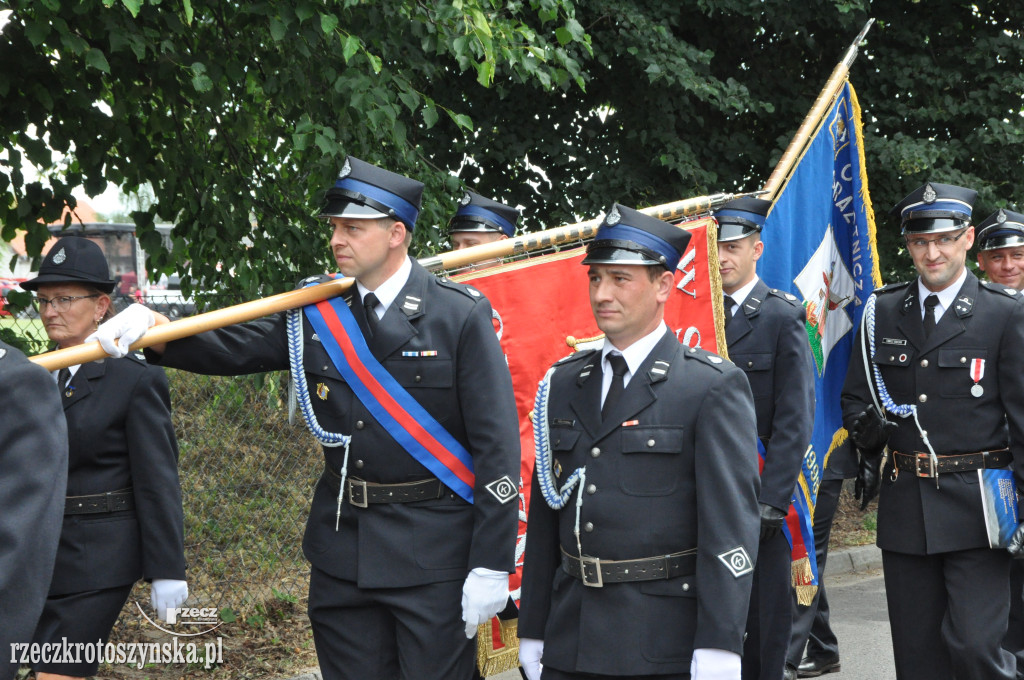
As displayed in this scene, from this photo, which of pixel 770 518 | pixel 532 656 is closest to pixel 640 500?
pixel 532 656

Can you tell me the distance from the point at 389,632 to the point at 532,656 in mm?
683

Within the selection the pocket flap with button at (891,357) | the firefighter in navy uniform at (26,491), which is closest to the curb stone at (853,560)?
the pocket flap with button at (891,357)

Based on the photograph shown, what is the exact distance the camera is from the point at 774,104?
409 inches

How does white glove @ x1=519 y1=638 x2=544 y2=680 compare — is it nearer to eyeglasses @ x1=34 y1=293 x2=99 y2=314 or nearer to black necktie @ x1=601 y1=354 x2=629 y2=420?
black necktie @ x1=601 y1=354 x2=629 y2=420

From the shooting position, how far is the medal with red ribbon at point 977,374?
5082mm

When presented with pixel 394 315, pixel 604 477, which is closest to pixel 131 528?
pixel 394 315

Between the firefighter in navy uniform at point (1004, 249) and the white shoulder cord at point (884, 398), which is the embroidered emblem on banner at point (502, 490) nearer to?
the white shoulder cord at point (884, 398)

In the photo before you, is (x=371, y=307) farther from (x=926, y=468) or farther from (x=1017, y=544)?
(x=1017, y=544)

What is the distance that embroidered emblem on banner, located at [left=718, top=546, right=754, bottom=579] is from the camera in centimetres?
318

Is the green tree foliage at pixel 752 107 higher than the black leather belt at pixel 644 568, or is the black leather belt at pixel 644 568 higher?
the green tree foliage at pixel 752 107

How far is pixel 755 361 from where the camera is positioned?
568 centimetres

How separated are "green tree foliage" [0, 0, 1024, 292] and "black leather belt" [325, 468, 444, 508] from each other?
1.92 m

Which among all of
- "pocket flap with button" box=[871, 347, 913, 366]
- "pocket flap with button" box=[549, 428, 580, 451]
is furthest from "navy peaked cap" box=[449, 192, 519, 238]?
"pocket flap with button" box=[549, 428, 580, 451]

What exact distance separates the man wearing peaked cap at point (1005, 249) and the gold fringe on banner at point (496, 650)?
12.8 ft
